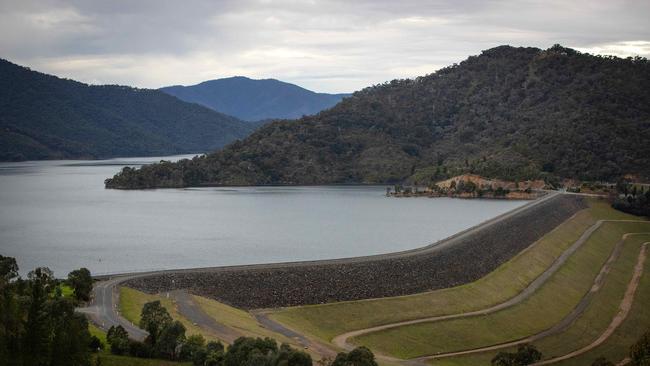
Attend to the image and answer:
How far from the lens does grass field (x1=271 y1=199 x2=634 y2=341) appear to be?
44.0m

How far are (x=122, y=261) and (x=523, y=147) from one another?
346ft

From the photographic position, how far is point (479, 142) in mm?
177625

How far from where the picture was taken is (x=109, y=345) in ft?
111

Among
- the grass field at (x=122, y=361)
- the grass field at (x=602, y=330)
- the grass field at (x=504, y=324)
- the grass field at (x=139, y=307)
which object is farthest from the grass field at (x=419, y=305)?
the grass field at (x=122, y=361)

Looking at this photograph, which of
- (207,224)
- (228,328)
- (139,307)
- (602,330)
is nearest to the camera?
(228,328)

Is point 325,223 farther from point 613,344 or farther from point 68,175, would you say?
point 68,175

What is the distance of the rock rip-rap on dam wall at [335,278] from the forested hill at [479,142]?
8171 centimetres

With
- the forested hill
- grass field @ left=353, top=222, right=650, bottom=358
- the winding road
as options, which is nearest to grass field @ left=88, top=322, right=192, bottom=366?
the winding road

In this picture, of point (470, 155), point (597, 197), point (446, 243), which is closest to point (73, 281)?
point (446, 243)

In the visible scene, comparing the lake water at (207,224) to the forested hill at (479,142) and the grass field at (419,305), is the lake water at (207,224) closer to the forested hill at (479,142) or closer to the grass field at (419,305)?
the grass field at (419,305)

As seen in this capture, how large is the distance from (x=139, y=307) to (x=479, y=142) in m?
143

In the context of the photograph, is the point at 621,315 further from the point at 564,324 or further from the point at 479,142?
the point at 479,142

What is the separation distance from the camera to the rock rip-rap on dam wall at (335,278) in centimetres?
4678

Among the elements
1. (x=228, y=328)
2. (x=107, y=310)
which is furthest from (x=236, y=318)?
(x=107, y=310)
